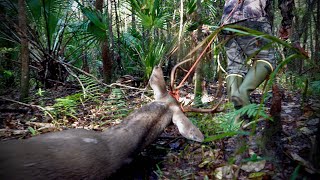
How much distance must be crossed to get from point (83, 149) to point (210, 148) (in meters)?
1.14

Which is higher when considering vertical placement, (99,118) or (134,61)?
(134,61)

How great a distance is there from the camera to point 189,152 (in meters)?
2.55

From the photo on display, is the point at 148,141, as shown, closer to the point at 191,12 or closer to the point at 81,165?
the point at 81,165

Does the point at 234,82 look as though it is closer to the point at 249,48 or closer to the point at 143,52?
the point at 249,48

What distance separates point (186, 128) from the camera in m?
2.44

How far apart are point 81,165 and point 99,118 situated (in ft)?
6.63

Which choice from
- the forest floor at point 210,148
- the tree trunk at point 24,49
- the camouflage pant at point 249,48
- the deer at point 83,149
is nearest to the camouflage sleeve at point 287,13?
the forest floor at point 210,148

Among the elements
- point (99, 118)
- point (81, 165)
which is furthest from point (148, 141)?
point (99, 118)

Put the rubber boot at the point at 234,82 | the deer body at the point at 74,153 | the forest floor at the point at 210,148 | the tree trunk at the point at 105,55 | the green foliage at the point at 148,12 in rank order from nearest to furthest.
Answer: the deer body at the point at 74,153 < the forest floor at the point at 210,148 < the rubber boot at the point at 234,82 < the tree trunk at the point at 105,55 < the green foliage at the point at 148,12

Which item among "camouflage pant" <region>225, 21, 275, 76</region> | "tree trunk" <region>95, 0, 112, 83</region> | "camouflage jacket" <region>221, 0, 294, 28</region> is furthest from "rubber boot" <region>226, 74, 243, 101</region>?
"tree trunk" <region>95, 0, 112, 83</region>

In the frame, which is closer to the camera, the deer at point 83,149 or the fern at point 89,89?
the deer at point 83,149

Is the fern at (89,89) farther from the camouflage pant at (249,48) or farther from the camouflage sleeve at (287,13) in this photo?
A: the camouflage sleeve at (287,13)

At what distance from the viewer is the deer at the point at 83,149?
4.96ft

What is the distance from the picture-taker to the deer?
1.51 meters
